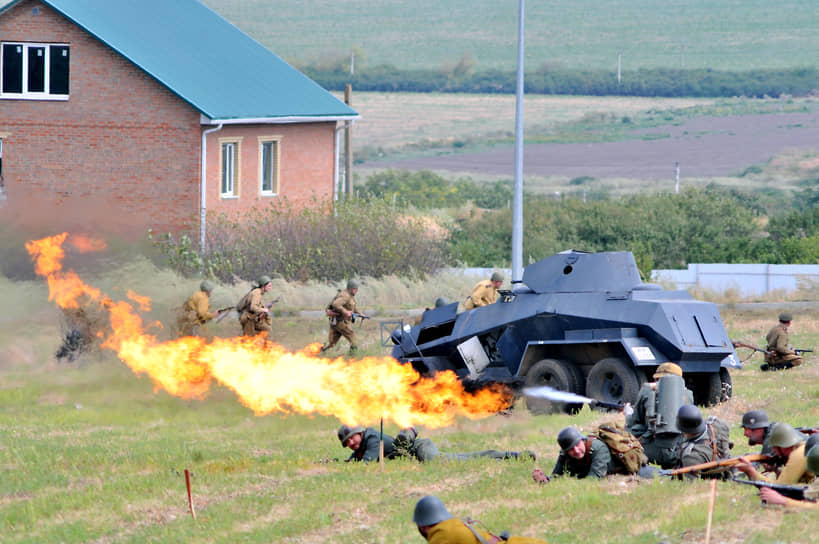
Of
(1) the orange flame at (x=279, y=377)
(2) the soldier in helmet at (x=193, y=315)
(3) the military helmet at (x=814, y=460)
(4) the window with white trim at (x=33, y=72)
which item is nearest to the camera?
(3) the military helmet at (x=814, y=460)

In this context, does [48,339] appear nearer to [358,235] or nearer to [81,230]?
[81,230]

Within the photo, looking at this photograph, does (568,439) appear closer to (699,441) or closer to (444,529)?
(699,441)

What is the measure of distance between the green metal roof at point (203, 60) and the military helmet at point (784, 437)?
829 inches

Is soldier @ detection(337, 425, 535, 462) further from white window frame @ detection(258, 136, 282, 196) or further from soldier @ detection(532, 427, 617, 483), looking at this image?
white window frame @ detection(258, 136, 282, 196)

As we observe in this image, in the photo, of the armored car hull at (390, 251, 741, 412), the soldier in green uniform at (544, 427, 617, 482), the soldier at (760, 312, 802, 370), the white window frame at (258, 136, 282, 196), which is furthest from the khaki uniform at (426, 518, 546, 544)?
the white window frame at (258, 136, 282, 196)

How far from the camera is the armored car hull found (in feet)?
60.2

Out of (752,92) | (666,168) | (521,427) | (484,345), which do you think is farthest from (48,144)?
(752,92)

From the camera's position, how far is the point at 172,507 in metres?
13.9

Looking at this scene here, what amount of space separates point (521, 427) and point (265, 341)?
5.73 metres

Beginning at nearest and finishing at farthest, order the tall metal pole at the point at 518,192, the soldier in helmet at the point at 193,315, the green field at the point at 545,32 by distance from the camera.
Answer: the soldier in helmet at the point at 193,315 → the tall metal pole at the point at 518,192 → the green field at the point at 545,32

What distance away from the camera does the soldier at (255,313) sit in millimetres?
23016

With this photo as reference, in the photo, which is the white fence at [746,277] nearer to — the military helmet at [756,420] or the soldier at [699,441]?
the soldier at [699,441]

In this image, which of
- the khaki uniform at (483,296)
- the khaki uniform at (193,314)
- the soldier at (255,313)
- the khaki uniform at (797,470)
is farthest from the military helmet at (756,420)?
the soldier at (255,313)

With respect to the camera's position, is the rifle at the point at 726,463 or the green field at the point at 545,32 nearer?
the rifle at the point at 726,463
